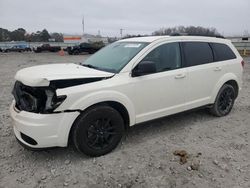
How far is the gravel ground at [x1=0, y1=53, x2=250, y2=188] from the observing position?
3.22m

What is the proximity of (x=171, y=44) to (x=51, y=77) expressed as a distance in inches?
86.6

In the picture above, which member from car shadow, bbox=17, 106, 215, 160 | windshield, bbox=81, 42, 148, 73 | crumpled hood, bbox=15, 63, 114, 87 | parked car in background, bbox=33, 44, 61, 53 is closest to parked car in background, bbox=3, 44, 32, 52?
parked car in background, bbox=33, 44, 61, 53

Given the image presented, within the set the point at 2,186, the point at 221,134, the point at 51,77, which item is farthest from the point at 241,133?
the point at 2,186

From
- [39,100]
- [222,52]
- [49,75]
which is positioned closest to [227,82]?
[222,52]

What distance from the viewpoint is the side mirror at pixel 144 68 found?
393 centimetres

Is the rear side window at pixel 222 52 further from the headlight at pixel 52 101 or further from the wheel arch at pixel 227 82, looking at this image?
the headlight at pixel 52 101

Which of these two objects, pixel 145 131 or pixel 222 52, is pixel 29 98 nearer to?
pixel 145 131

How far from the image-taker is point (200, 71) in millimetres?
4836

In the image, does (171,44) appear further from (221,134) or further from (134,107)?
(221,134)

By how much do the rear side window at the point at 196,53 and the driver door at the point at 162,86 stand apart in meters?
0.19

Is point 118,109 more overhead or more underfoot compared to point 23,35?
more underfoot

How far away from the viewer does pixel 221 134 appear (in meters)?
4.65

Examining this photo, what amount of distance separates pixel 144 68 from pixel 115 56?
28.8 inches

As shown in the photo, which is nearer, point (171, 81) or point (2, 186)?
point (2, 186)
